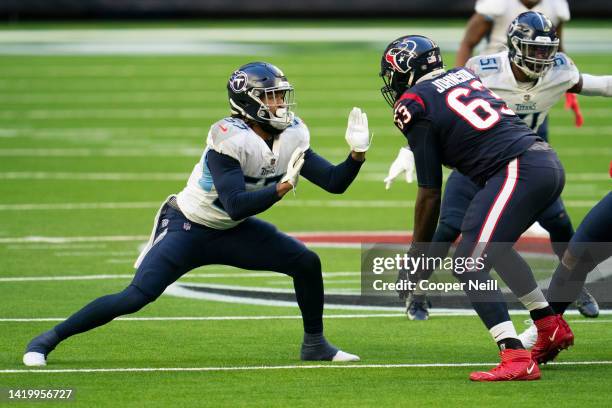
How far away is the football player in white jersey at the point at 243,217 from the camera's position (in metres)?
6.54

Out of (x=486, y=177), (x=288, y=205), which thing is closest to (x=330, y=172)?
(x=486, y=177)

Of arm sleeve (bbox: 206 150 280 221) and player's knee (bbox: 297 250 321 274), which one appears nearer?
arm sleeve (bbox: 206 150 280 221)

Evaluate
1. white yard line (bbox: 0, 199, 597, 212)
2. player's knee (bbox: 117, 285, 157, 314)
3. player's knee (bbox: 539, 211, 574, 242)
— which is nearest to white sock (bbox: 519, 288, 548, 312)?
player's knee (bbox: 539, 211, 574, 242)

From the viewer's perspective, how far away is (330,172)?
6.68 meters

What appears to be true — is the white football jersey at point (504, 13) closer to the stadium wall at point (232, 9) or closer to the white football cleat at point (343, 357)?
the white football cleat at point (343, 357)

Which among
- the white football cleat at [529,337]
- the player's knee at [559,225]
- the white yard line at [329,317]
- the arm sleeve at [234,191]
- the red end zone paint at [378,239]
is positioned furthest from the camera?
the red end zone paint at [378,239]

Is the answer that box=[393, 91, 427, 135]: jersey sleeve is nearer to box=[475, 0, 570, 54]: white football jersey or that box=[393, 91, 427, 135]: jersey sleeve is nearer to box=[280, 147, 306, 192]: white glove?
box=[280, 147, 306, 192]: white glove

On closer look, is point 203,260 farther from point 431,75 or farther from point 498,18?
point 498,18

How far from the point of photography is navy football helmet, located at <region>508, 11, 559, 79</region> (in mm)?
7246

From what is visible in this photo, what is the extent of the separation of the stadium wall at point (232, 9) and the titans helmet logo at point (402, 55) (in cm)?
2910

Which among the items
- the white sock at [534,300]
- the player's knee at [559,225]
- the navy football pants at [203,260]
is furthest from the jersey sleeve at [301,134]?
the player's knee at [559,225]

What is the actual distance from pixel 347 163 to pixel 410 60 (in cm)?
60

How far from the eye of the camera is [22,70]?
2525 cm

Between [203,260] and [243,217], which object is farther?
[203,260]
